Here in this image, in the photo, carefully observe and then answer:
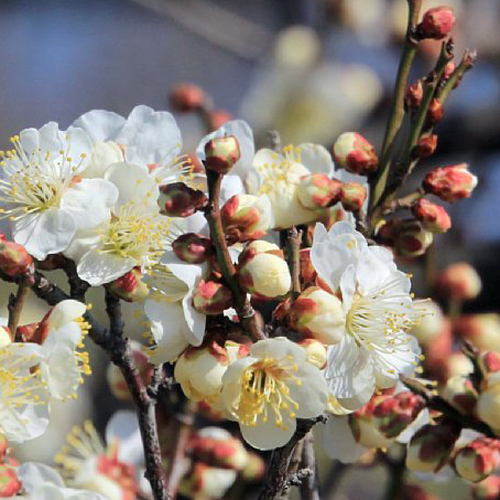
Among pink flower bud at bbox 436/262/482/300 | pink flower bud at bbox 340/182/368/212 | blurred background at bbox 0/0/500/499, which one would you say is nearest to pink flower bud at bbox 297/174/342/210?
pink flower bud at bbox 340/182/368/212

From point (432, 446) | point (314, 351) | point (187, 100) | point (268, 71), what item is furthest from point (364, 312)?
point (268, 71)

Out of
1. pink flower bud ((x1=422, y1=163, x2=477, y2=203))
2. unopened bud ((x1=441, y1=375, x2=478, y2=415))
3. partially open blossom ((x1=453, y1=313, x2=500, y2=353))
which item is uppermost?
pink flower bud ((x1=422, y1=163, x2=477, y2=203))

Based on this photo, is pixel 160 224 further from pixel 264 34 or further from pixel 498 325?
pixel 264 34

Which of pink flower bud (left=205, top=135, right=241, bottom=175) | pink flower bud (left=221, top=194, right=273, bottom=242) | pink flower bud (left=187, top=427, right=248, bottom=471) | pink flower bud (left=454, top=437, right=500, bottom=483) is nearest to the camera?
pink flower bud (left=205, top=135, right=241, bottom=175)

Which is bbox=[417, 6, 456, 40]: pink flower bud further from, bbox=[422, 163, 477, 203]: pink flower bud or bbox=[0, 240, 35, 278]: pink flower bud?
bbox=[0, 240, 35, 278]: pink flower bud

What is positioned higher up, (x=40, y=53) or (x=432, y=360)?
(x=432, y=360)

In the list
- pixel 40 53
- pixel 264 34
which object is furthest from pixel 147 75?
pixel 264 34

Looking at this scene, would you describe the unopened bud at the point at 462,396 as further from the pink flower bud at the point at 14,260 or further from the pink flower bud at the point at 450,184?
the pink flower bud at the point at 14,260
